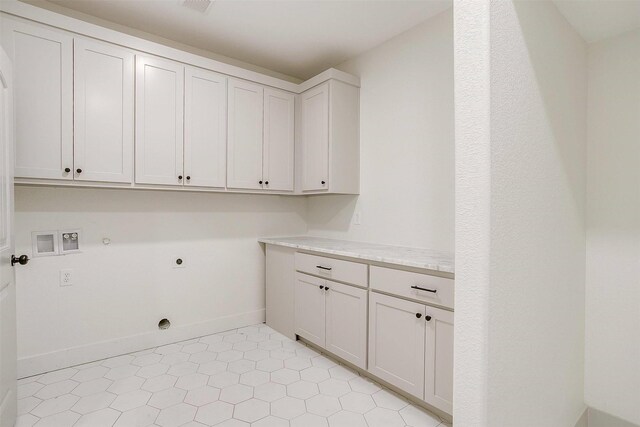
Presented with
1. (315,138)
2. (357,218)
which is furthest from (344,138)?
(357,218)

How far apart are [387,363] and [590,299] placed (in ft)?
3.94

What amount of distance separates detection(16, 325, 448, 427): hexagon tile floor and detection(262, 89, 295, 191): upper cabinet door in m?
1.57

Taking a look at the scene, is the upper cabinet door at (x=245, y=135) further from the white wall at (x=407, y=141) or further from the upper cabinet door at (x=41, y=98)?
the upper cabinet door at (x=41, y=98)

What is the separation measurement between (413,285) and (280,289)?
1.55m

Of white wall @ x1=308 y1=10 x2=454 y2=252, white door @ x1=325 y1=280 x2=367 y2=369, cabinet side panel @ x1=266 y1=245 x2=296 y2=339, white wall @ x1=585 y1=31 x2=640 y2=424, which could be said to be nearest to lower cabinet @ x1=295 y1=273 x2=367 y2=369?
white door @ x1=325 y1=280 x2=367 y2=369

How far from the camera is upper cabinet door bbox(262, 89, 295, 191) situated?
3.09m

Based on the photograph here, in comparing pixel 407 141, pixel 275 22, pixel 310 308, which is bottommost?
pixel 310 308

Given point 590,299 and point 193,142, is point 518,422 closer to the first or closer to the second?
point 590,299

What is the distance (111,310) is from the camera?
256 centimetres

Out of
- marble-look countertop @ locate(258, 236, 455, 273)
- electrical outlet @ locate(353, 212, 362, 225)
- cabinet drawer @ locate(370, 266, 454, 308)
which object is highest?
electrical outlet @ locate(353, 212, 362, 225)

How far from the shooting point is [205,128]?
272 centimetres

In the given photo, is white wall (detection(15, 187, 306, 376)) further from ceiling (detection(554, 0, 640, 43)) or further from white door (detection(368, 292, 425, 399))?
ceiling (detection(554, 0, 640, 43))

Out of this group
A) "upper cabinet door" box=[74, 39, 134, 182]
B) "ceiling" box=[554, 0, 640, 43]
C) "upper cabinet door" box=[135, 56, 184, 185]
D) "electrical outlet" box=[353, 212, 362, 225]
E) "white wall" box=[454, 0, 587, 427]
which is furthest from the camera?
"electrical outlet" box=[353, 212, 362, 225]

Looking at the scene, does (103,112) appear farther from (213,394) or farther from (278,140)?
(213,394)
